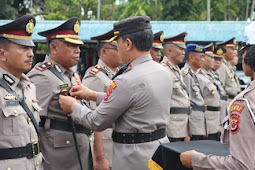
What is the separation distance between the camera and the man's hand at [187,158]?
246cm

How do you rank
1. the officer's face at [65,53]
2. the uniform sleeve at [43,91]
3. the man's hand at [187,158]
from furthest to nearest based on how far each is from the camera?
the officer's face at [65,53] → the uniform sleeve at [43,91] → the man's hand at [187,158]

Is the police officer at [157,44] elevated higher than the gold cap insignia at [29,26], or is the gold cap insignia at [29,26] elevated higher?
the gold cap insignia at [29,26]

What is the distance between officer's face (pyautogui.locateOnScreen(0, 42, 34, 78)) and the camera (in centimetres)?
301

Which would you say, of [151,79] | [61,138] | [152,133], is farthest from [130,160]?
[61,138]

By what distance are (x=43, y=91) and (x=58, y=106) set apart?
0.21 meters

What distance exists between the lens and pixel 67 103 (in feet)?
11.1

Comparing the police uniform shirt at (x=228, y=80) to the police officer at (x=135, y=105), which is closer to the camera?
the police officer at (x=135, y=105)

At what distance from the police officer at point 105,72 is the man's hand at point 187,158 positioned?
2.15 m

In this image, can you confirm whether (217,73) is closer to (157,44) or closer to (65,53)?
(157,44)

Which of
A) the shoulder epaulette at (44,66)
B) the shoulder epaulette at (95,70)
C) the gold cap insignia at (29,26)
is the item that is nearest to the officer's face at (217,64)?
the shoulder epaulette at (95,70)

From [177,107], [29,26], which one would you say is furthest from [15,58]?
[177,107]

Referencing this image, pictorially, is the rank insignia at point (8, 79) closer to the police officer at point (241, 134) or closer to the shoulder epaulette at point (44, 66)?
the shoulder epaulette at point (44, 66)

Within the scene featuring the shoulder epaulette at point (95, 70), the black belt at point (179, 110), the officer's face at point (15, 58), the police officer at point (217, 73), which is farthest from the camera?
the police officer at point (217, 73)

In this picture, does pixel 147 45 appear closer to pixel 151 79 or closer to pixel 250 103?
pixel 151 79
